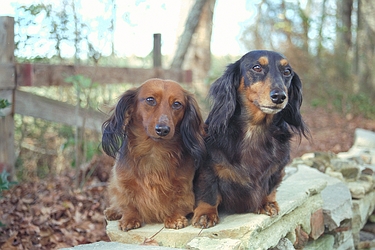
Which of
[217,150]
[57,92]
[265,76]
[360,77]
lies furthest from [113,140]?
[360,77]

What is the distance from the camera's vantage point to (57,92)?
21.6 ft

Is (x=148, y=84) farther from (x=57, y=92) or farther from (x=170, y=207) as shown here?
(x=57, y=92)

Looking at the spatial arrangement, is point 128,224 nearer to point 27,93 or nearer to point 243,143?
point 243,143

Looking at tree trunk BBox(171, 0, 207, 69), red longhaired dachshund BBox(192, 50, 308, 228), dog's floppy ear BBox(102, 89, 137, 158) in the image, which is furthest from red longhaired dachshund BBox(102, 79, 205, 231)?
tree trunk BBox(171, 0, 207, 69)

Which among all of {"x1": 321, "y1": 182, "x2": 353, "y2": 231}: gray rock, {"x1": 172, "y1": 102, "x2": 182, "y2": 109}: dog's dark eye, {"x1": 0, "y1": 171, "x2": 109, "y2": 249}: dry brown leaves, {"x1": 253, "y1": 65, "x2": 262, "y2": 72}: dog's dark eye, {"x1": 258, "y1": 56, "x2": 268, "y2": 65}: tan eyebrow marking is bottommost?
{"x1": 0, "y1": 171, "x2": 109, "y2": 249}: dry brown leaves

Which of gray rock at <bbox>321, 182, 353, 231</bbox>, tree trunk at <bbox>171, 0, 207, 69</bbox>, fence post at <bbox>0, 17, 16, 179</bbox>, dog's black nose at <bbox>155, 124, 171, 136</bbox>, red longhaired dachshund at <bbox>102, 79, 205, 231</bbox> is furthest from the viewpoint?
tree trunk at <bbox>171, 0, 207, 69</bbox>

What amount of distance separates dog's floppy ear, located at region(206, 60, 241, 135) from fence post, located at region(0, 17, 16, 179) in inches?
86.4

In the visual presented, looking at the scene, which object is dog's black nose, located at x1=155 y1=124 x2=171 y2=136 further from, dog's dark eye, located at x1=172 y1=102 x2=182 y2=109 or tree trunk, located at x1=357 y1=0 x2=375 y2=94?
tree trunk, located at x1=357 y1=0 x2=375 y2=94

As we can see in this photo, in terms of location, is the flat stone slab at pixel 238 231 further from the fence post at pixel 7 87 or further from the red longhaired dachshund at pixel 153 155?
the fence post at pixel 7 87

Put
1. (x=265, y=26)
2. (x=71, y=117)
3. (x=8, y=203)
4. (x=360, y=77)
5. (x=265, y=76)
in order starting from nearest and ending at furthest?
(x=265, y=76)
(x=8, y=203)
(x=71, y=117)
(x=360, y=77)
(x=265, y=26)

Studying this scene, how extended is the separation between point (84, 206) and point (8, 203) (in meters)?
0.71

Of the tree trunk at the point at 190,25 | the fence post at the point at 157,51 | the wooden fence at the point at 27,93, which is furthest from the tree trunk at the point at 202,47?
the wooden fence at the point at 27,93

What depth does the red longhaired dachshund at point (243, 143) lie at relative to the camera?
3140 mm

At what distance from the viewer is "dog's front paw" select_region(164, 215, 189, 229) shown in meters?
3.11
